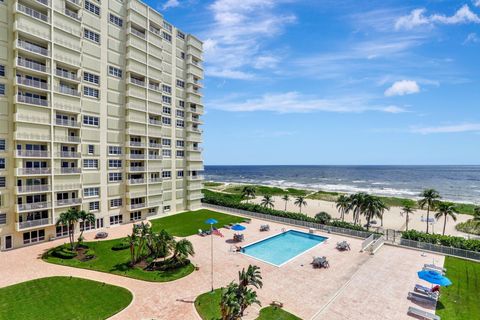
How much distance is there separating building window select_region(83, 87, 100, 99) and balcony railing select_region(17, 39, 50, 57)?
6534mm

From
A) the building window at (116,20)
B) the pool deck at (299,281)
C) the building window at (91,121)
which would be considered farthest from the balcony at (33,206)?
the building window at (116,20)

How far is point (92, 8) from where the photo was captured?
41531mm

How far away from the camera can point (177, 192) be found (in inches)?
2255

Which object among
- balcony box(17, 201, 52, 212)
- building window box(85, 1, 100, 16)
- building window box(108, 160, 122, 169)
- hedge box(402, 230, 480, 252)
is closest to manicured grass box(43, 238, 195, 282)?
balcony box(17, 201, 52, 212)

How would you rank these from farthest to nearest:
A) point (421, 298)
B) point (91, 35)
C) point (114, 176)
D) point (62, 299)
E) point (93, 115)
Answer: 1. point (114, 176)
2. point (93, 115)
3. point (91, 35)
4. point (421, 298)
5. point (62, 299)

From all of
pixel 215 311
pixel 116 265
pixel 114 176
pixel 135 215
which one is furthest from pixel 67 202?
pixel 215 311

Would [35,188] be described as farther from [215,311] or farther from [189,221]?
[215,311]

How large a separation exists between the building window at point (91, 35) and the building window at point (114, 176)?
21.3 metres

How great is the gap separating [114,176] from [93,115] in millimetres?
→ 10495

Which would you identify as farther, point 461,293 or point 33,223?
point 33,223

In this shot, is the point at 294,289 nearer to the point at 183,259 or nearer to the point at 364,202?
the point at 183,259

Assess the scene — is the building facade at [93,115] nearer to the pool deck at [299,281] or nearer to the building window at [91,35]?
the building window at [91,35]

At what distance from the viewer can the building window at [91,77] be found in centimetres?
4058

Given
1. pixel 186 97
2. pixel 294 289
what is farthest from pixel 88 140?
pixel 294 289
